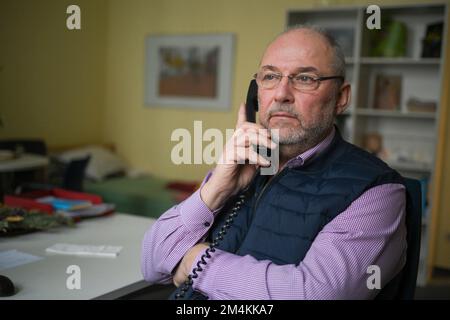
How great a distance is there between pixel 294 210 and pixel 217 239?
23 centimetres

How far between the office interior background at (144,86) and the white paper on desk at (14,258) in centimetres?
193

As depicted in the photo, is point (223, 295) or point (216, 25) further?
point (216, 25)

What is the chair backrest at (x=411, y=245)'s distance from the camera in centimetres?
111

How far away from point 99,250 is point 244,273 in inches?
25.1

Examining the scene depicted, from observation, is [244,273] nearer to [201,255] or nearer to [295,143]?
[201,255]

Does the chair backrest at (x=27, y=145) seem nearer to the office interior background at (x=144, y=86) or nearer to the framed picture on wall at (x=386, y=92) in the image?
the office interior background at (x=144, y=86)

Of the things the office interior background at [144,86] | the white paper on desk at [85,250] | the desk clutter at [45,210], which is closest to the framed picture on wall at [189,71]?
the office interior background at [144,86]

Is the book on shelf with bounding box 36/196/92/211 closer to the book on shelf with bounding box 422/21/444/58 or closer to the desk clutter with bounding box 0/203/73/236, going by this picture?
the desk clutter with bounding box 0/203/73/236

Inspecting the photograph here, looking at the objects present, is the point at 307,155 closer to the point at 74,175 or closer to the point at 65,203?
the point at 65,203

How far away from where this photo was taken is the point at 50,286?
3.92 ft

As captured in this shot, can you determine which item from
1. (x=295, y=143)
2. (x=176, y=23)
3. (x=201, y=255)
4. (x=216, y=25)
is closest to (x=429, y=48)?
(x=216, y=25)

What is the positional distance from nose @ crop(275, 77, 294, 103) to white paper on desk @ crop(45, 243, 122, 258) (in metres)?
0.71

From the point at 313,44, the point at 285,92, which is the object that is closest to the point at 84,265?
the point at 285,92

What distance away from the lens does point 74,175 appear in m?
3.38
